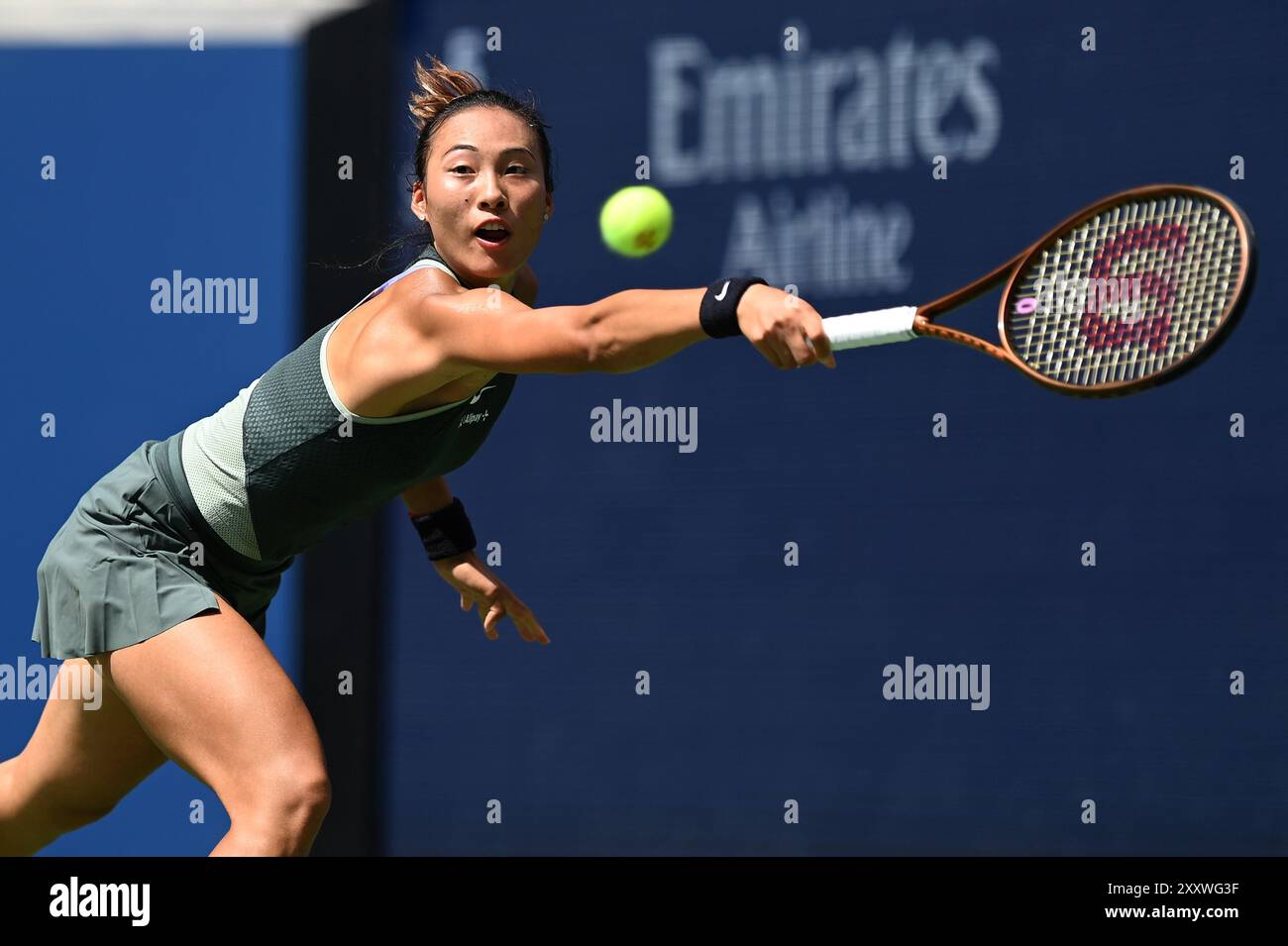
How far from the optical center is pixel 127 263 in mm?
4887

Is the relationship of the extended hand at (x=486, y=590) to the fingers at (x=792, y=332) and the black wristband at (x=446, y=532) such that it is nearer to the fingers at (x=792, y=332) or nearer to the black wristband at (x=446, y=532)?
the black wristband at (x=446, y=532)

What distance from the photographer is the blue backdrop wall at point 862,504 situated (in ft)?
13.6

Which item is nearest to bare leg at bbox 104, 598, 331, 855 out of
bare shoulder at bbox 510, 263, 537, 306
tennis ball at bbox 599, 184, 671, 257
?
bare shoulder at bbox 510, 263, 537, 306

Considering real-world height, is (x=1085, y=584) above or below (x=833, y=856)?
above

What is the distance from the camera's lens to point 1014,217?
4.35 metres

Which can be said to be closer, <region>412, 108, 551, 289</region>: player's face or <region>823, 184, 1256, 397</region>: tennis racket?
<region>823, 184, 1256, 397</region>: tennis racket

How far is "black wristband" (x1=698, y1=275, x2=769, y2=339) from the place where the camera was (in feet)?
7.17

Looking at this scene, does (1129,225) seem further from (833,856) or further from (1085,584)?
(833,856)

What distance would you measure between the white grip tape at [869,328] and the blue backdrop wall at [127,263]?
2.95m

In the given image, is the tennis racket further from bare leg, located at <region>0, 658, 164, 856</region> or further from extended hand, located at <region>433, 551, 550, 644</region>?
bare leg, located at <region>0, 658, 164, 856</region>
